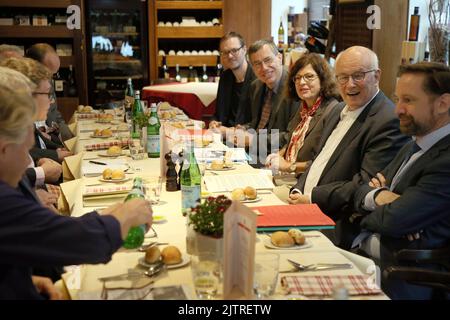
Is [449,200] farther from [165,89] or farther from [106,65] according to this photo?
[106,65]

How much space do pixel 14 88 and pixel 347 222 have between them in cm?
186

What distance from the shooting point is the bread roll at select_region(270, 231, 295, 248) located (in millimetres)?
1976

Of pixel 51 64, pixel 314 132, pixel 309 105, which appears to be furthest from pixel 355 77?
pixel 51 64

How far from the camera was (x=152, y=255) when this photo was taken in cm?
181


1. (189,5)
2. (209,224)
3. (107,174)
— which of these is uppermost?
(189,5)

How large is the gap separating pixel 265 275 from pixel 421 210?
99 cm

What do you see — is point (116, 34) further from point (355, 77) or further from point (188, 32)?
point (355, 77)

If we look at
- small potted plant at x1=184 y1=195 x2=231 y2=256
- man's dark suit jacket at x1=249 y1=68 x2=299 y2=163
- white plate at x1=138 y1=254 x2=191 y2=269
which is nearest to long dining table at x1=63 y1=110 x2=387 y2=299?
white plate at x1=138 y1=254 x2=191 y2=269

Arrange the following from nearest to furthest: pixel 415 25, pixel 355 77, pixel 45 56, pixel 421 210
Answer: pixel 421 210
pixel 355 77
pixel 415 25
pixel 45 56

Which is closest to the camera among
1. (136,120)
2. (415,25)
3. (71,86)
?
(136,120)

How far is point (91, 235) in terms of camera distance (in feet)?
4.86

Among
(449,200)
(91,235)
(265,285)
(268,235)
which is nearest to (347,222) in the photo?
(449,200)

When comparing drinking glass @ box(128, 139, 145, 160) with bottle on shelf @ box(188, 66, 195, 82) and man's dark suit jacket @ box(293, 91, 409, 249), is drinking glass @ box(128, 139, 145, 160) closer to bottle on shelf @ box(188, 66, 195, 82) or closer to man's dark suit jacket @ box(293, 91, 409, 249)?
man's dark suit jacket @ box(293, 91, 409, 249)

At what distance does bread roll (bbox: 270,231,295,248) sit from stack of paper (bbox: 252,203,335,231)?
0.36 feet
